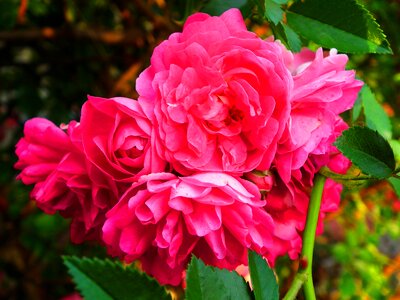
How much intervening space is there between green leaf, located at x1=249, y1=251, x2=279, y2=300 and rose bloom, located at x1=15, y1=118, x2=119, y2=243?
0.44 ft

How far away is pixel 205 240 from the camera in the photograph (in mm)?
502

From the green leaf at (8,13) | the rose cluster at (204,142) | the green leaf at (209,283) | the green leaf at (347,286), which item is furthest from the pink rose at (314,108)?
the green leaf at (347,286)

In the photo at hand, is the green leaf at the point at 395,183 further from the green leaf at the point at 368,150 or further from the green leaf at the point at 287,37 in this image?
the green leaf at the point at 287,37

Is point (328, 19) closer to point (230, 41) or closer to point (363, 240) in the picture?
point (230, 41)

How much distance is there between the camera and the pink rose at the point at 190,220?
0.46m

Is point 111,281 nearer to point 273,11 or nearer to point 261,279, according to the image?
point 261,279

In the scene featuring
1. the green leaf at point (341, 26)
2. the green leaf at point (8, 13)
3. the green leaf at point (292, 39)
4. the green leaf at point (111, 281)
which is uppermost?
the green leaf at point (341, 26)

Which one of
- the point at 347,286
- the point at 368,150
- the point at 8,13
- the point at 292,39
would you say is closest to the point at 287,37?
the point at 292,39

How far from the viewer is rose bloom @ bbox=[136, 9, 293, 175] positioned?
1.54 ft

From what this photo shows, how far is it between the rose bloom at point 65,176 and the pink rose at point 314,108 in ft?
0.51

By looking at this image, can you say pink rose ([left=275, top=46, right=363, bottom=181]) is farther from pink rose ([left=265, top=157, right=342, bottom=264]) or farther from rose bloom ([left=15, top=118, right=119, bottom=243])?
rose bloom ([left=15, top=118, right=119, bottom=243])

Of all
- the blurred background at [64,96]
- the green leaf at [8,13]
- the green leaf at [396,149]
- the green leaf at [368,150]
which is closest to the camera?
the green leaf at [368,150]

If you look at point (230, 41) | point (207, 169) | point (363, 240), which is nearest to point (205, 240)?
point (207, 169)

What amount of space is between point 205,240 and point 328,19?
0.79 ft
